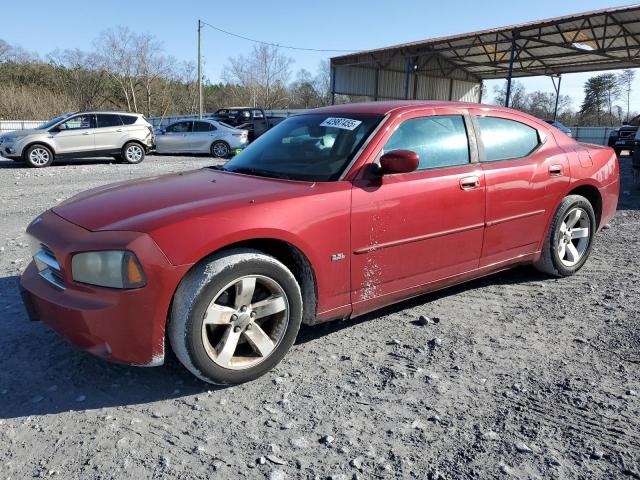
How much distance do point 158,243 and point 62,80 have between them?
49.9m

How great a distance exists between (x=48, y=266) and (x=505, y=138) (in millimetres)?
3432

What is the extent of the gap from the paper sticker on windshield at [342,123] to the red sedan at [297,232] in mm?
16

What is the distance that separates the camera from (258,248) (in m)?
2.99

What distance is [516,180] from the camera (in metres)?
3.99

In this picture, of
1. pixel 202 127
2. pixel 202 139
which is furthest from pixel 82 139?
pixel 202 127

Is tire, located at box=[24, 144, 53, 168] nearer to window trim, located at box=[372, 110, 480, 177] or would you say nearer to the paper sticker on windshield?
the paper sticker on windshield

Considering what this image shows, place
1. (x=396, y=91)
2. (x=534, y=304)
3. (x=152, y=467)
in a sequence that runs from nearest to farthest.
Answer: (x=152, y=467) < (x=534, y=304) < (x=396, y=91)

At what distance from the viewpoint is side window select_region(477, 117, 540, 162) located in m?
3.99

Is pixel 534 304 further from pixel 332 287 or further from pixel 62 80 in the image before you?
pixel 62 80

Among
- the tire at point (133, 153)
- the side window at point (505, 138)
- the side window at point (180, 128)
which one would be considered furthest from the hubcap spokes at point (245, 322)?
the side window at point (180, 128)

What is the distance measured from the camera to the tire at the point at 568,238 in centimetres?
443

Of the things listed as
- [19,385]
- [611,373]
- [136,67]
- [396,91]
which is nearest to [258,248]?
[19,385]

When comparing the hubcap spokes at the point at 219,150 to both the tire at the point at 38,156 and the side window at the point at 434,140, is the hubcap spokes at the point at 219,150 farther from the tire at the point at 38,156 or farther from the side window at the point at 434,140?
the side window at the point at 434,140

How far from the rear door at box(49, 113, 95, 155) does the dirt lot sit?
11282mm
